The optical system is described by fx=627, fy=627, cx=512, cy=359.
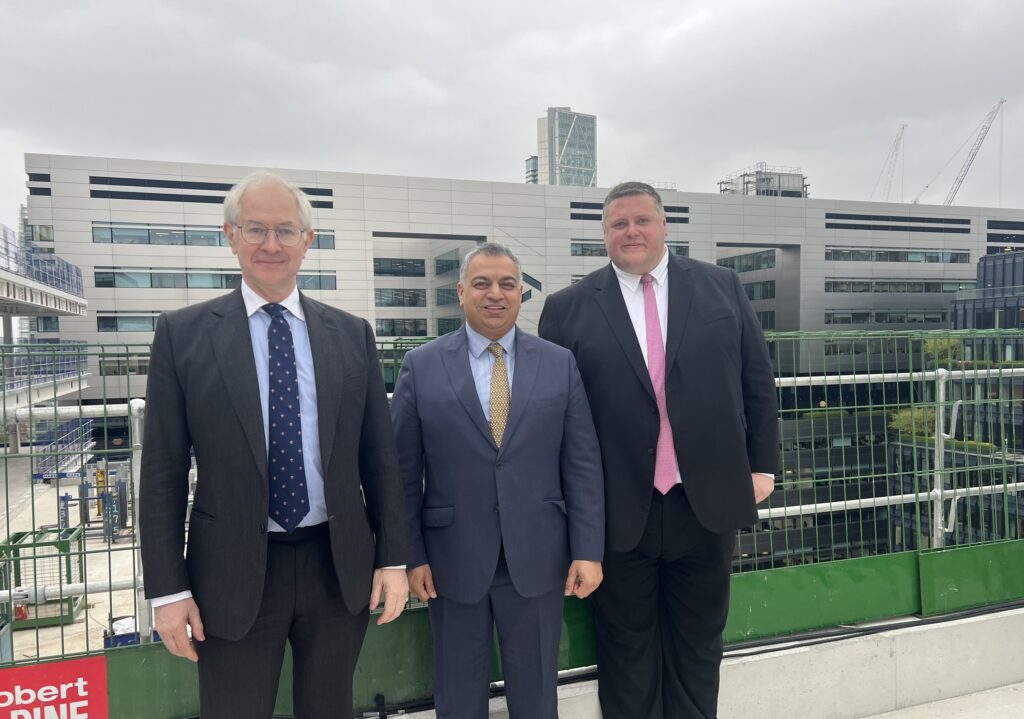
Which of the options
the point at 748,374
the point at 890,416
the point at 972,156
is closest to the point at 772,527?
the point at 890,416

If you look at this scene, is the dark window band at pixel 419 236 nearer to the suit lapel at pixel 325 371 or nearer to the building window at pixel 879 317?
the building window at pixel 879 317

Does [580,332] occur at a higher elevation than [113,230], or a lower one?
lower

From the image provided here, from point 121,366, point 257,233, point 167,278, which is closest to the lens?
point 257,233

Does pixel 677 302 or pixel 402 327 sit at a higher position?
pixel 402 327

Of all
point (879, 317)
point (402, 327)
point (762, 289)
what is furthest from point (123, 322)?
point (879, 317)

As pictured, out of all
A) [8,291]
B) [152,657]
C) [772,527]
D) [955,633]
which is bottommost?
[955,633]

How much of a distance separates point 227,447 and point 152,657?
55.1 inches

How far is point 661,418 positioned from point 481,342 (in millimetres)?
752

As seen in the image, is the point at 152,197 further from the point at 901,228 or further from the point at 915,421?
the point at 901,228

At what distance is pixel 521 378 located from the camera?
223 cm

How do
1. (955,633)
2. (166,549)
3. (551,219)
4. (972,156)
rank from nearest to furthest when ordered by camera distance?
(166,549) → (955,633) → (551,219) → (972,156)

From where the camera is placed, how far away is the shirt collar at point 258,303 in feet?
6.43

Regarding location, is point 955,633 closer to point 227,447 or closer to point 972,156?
point 227,447

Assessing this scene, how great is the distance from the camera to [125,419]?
8.52ft
